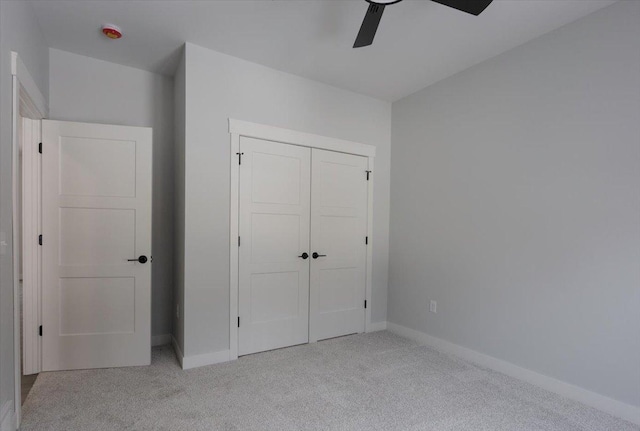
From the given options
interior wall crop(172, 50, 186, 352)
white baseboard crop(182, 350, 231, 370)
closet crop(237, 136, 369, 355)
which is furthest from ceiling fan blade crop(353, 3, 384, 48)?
white baseboard crop(182, 350, 231, 370)

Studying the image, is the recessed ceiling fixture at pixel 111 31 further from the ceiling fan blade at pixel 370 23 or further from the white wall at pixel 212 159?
the ceiling fan blade at pixel 370 23

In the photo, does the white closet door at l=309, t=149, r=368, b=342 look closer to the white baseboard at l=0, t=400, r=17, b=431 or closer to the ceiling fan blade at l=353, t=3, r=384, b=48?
the ceiling fan blade at l=353, t=3, r=384, b=48

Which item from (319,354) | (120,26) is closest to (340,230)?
(319,354)

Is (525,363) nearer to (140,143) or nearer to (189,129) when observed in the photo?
(189,129)

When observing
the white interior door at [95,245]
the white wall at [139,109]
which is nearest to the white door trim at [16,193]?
the white interior door at [95,245]

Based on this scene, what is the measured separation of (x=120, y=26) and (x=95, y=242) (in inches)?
68.6

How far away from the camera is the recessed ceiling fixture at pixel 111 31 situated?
102 inches

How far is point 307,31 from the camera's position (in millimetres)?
2693

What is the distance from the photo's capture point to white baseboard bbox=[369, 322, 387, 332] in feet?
13.0

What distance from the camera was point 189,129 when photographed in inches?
114

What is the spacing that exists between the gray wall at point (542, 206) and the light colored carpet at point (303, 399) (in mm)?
385

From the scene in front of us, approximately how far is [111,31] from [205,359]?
8.99 feet

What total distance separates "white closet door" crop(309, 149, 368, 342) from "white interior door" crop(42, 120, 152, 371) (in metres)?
1.59

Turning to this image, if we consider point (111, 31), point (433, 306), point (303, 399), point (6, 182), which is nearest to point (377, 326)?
point (433, 306)
